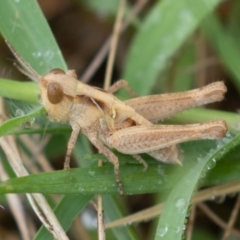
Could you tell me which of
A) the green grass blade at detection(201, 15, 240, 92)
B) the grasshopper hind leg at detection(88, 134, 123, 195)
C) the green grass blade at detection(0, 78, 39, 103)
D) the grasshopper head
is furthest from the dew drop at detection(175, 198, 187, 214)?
the green grass blade at detection(201, 15, 240, 92)

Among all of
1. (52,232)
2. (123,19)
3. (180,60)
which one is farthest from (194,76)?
(52,232)

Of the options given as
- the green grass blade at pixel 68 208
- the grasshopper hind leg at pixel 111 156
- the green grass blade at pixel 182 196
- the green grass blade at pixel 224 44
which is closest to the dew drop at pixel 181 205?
the green grass blade at pixel 182 196

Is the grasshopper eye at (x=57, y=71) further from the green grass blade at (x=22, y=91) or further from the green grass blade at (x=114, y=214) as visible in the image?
the green grass blade at (x=114, y=214)

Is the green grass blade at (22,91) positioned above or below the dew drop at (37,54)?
below

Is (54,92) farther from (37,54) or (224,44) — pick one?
(224,44)

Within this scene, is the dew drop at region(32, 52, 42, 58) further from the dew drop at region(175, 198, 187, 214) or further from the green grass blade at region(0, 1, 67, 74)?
the dew drop at region(175, 198, 187, 214)

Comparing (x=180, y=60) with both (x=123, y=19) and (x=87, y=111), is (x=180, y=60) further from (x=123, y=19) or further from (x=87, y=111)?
(x=87, y=111)
